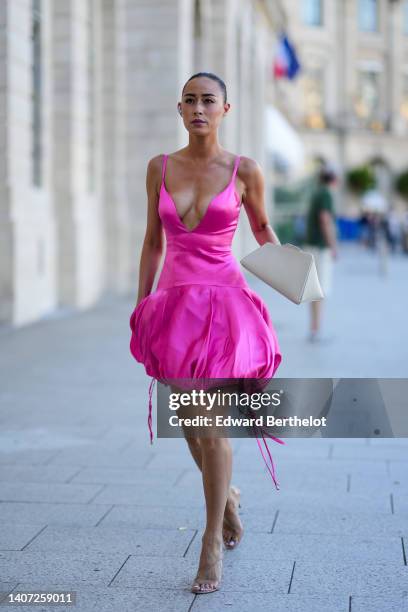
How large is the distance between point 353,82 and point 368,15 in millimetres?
4695

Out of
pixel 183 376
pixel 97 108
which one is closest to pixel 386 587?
pixel 183 376

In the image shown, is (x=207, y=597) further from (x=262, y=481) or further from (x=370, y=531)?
(x=262, y=481)

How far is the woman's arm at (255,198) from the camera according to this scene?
403 centimetres

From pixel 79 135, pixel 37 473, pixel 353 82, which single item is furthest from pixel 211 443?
pixel 353 82

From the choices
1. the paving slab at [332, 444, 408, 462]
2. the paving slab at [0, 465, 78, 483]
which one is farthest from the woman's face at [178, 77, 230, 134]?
the paving slab at [332, 444, 408, 462]

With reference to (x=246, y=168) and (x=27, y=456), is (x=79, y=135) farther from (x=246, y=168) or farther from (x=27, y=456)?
(x=246, y=168)

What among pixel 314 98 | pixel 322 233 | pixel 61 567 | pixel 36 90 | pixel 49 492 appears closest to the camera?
pixel 61 567

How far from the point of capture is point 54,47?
1430 cm

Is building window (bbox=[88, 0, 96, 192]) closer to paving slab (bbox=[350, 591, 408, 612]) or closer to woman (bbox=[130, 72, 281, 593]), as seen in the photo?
woman (bbox=[130, 72, 281, 593])

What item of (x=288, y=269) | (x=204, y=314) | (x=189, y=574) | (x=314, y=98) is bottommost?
(x=189, y=574)

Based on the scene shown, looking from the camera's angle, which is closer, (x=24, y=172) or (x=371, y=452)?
(x=371, y=452)

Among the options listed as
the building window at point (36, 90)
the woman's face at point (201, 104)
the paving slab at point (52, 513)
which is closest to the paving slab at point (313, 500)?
the paving slab at point (52, 513)

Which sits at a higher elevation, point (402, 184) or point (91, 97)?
point (91, 97)

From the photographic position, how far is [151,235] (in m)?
4.17
